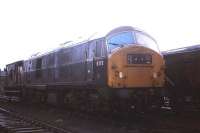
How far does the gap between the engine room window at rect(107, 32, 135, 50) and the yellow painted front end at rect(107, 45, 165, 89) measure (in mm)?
273

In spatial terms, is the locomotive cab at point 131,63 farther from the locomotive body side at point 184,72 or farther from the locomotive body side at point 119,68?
the locomotive body side at point 184,72

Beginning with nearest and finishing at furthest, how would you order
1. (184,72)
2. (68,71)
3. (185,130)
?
(185,130) < (184,72) < (68,71)

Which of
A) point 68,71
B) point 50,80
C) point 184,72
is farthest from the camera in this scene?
point 50,80

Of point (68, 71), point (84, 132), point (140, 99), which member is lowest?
point (84, 132)

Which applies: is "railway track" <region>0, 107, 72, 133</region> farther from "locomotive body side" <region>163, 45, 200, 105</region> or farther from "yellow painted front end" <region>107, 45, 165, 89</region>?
"locomotive body side" <region>163, 45, 200, 105</region>

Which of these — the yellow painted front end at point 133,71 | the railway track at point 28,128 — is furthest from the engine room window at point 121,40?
the railway track at point 28,128

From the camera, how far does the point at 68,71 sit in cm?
1781

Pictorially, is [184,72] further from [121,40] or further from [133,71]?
[121,40]

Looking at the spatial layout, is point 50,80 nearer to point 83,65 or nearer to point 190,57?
point 83,65

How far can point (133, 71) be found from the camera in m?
14.1

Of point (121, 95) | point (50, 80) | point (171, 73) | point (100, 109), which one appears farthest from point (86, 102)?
point (50, 80)

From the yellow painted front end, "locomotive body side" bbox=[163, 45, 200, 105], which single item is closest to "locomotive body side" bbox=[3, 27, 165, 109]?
the yellow painted front end

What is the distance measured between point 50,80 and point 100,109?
6137 mm

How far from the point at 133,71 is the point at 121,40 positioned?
1244mm
